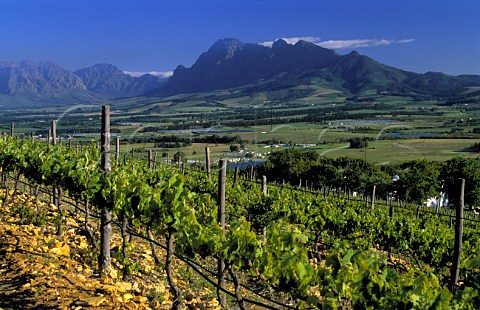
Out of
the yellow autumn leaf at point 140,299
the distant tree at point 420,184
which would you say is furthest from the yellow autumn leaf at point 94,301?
the distant tree at point 420,184

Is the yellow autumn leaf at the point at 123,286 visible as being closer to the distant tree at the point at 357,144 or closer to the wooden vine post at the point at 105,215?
the wooden vine post at the point at 105,215

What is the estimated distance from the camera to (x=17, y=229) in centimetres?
984

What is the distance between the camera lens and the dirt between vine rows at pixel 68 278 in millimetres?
6457

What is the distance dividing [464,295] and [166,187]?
4.54 meters

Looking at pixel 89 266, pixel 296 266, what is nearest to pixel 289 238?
pixel 296 266

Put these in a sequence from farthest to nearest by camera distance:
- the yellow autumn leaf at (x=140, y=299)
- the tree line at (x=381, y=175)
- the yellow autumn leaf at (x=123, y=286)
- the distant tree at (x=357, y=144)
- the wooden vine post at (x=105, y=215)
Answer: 1. the distant tree at (x=357, y=144)
2. the tree line at (x=381, y=175)
3. the wooden vine post at (x=105, y=215)
4. the yellow autumn leaf at (x=123, y=286)
5. the yellow autumn leaf at (x=140, y=299)

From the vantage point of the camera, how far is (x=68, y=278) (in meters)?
7.21

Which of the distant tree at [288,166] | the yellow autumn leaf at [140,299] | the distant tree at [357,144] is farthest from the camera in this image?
the distant tree at [357,144]

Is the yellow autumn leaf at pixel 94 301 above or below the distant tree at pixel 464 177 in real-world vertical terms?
above

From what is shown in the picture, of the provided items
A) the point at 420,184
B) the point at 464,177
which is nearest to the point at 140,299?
the point at 420,184

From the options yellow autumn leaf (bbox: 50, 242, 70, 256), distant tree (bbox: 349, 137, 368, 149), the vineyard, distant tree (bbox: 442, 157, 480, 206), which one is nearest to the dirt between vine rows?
yellow autumn leaf (bbox: 50, 242, 70, 256)

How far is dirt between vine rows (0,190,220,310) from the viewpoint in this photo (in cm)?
646

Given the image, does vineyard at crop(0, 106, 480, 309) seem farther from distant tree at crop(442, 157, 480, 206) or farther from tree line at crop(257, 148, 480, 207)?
distant tree at crop(442, 157, 480, 206)

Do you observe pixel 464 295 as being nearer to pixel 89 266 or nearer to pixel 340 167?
pixel 89 266
